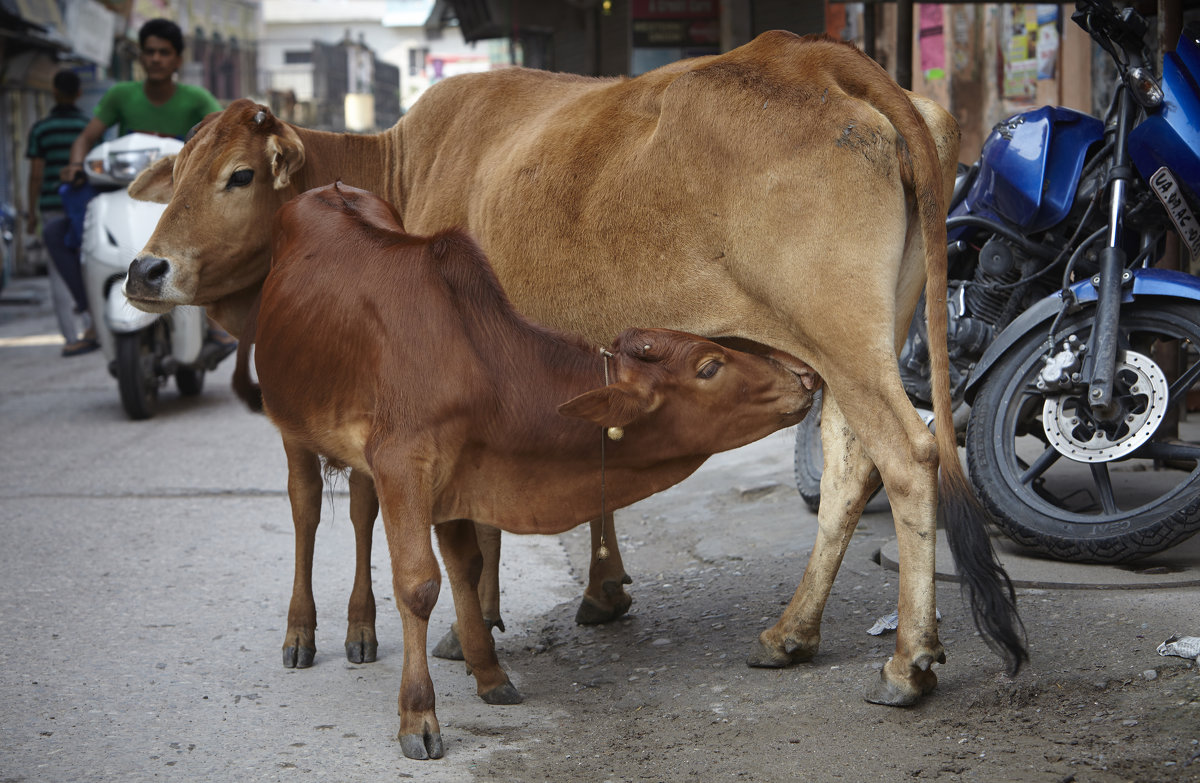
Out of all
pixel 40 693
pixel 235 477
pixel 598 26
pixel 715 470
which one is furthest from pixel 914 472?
pixel 598 26

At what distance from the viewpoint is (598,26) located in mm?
16141

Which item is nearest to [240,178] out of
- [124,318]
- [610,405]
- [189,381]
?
[610,405]

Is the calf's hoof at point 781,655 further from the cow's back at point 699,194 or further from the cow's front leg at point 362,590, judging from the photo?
the cow's front leg at point 362,590

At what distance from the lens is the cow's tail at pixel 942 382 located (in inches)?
122

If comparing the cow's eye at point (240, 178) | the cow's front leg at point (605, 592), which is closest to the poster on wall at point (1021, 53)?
the cow's front leg at point (605, 592)

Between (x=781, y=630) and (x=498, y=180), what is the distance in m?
1.62

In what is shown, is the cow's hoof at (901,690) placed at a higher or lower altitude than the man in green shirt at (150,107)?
lower

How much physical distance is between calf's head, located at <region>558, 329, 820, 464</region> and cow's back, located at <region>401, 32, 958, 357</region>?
0.28 meters

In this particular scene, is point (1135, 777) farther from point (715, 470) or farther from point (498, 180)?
point (715, 470)

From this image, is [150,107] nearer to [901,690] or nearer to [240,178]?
[240,178]

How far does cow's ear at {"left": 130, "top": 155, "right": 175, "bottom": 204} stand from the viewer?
4371 millimetres

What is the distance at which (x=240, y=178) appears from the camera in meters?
4.09

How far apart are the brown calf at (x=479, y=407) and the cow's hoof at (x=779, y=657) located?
2.22 ft

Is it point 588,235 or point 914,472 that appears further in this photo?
point 588,235
